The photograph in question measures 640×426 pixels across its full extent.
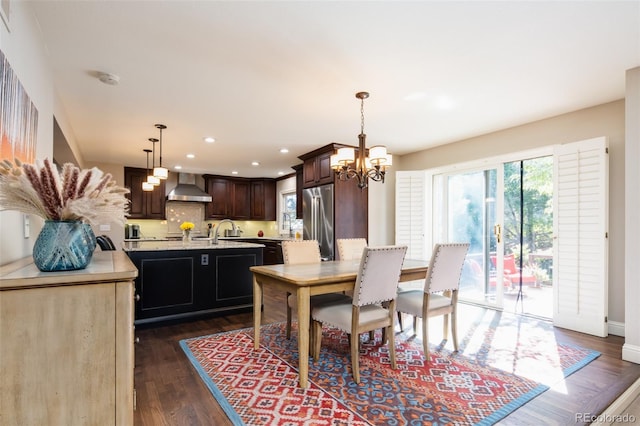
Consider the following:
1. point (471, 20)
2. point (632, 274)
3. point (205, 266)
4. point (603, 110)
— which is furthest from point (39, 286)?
point (603, 110)

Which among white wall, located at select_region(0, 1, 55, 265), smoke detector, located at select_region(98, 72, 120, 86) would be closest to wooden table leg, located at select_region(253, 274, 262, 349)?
white wall, located at select_region(0, 1, 55, 265)

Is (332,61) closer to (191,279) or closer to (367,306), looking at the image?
(367,306)

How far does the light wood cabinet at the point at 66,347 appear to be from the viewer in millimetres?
917

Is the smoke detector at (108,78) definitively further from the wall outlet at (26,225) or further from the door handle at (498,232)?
the door handle at (498,232)

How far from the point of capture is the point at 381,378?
2.34 m

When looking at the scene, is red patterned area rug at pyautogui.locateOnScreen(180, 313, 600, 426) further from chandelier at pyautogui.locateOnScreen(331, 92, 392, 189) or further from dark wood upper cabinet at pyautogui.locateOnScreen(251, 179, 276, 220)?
dark wood upper cabinet at pyautogui.locateOnScreen(251, 179, 276, 220)

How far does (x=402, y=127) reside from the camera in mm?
4129

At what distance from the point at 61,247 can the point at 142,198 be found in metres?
6.57

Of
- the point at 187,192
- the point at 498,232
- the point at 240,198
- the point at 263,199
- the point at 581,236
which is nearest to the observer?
the point at 581,236

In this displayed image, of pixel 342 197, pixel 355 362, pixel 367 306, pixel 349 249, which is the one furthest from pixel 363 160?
pixel 342 197

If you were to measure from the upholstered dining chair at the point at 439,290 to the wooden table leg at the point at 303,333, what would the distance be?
1.03m

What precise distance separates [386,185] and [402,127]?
63.8 inches

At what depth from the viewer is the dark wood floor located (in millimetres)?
1869

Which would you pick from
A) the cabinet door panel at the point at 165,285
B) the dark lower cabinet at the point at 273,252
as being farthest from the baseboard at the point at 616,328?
the dark lower cabinet at the point at 273,252
